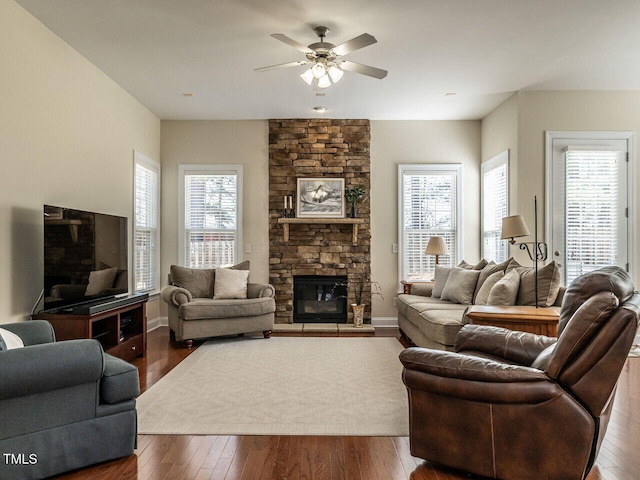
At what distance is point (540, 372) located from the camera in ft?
6.74

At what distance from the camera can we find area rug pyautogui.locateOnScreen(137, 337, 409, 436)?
2.86m

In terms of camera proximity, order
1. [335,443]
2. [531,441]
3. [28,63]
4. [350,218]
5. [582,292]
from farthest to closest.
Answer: [350,218]
[28,63]
[335,443]
[582,292]
[531,441]

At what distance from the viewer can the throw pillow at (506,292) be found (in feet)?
13.4

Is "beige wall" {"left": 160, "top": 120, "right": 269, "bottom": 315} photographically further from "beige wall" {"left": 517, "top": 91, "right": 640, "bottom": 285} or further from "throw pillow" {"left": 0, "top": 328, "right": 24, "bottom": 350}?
"throw pillow" {"left": 0, "top": 328, "right": 24, "bottom": 350}

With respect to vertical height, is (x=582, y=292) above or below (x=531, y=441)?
above

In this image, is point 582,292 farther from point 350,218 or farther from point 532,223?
point 350,218

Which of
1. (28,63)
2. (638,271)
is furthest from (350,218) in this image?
(28,63)

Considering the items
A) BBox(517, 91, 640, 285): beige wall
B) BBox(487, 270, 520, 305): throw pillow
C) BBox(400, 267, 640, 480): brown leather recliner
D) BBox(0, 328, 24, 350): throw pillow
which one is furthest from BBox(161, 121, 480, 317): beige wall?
BBox(400, 267, 640, 480): brown leather recliner

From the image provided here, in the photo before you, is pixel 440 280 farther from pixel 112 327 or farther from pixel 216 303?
pixel 112 327

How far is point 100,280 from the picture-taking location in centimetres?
425

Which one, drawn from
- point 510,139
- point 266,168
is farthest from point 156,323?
point 510,139

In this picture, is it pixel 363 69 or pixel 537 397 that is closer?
pixel 537 397

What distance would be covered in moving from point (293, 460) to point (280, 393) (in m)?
1.13

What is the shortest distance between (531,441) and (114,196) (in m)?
4.65
